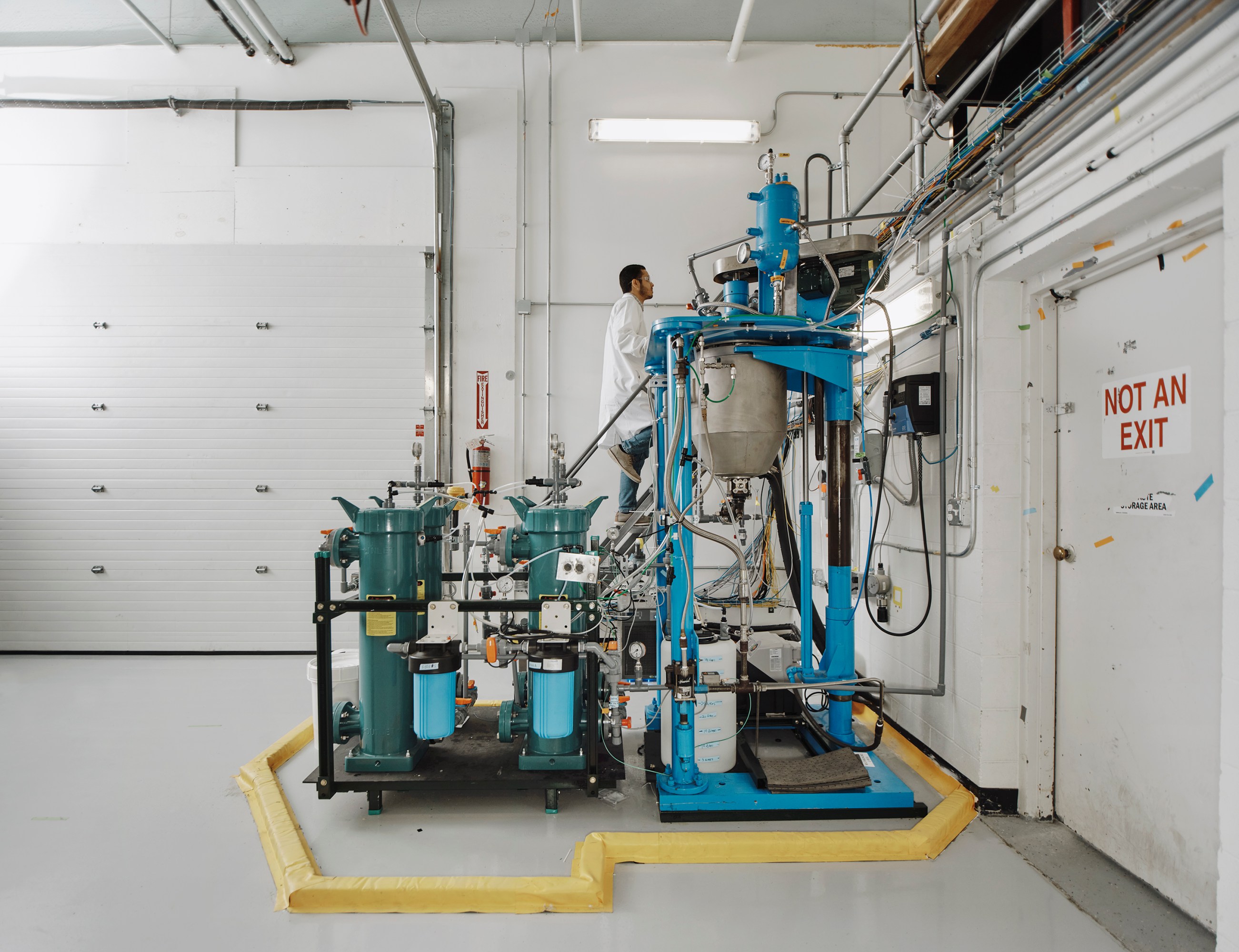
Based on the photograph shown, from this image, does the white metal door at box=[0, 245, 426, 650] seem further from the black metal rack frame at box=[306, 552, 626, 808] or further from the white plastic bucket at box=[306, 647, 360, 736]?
the black metal rack frame at box=[306, 552, 626, 808]

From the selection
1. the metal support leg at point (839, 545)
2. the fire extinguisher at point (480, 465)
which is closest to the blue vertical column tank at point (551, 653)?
the metal support leg at point (839, 545)

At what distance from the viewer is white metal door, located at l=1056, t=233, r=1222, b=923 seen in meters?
1.82

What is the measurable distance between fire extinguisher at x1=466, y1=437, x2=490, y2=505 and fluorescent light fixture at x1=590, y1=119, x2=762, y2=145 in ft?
7.76

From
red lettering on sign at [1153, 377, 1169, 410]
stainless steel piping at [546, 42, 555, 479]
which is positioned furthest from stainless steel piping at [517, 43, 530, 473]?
red lettering on sign at [1153, 377, 1169, 410]

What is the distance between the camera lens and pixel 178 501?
16.2 feet

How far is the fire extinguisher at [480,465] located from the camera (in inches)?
189

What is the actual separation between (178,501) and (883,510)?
4.96 metres

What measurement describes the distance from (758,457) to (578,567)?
799 mm

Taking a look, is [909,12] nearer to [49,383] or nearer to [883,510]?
[883,510]

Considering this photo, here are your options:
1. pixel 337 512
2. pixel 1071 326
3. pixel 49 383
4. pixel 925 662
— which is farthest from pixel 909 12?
pixel 49 383

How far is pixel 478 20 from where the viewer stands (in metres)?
4.83

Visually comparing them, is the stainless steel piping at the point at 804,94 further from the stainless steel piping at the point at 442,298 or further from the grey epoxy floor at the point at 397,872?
the grey epoxy floor at the point at 397,872

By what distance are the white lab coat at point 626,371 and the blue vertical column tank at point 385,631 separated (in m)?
1.48

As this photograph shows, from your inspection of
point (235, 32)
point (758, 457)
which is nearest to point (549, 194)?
point (235, 32)
